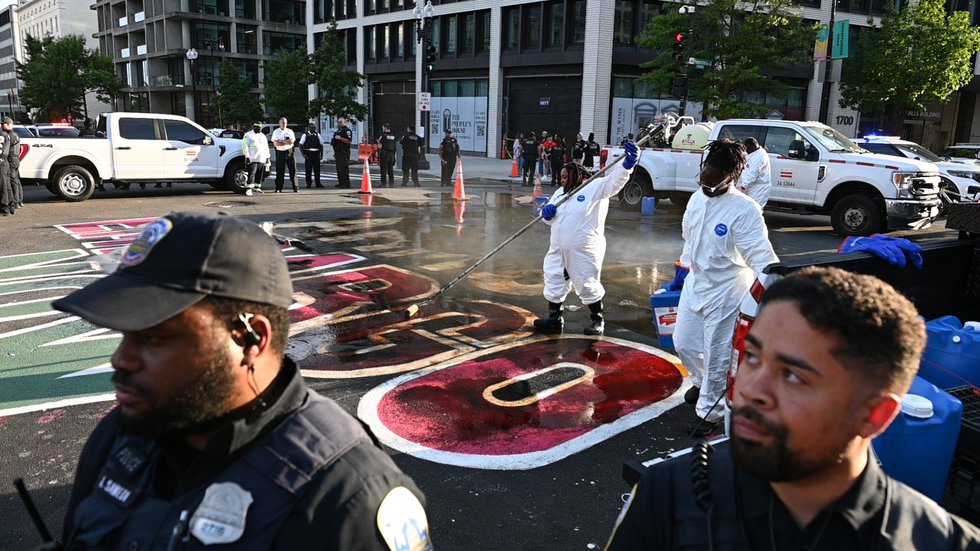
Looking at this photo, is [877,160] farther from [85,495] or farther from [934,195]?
[85,495]

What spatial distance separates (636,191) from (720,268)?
12652 millimetres

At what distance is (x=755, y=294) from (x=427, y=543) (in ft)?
8.23

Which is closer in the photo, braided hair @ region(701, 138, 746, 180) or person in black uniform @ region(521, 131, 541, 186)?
braided hair @ region(701, 138, 746, 180)

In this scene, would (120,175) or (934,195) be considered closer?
(934,195)

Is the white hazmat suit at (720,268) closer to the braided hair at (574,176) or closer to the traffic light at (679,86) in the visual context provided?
the braided hair at (574,176)

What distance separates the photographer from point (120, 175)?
15977 mm

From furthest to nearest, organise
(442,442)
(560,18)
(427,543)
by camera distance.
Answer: (560,18), (442,442), (427,543)

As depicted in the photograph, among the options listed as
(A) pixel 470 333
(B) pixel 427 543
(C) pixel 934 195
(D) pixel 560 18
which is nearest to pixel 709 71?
(D) pixel 560 18

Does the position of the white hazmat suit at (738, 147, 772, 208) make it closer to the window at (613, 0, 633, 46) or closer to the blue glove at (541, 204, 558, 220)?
the blue glove at (541, 204, 558, 220)

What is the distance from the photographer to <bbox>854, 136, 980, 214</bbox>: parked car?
15.3 metres

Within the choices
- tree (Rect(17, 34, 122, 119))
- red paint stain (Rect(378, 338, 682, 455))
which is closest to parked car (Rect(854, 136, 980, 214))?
red paint stain (Rect(378, 338, 682, 455))

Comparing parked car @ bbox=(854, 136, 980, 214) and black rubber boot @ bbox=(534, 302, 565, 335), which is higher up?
parked car @ bbox=(854, 136, 980, 214)

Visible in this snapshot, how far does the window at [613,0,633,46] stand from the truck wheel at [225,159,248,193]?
1984 centimetres

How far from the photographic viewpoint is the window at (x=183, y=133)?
16578 millimetres
